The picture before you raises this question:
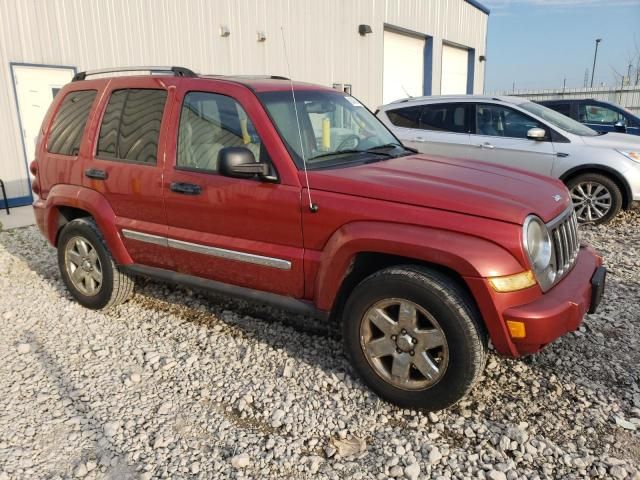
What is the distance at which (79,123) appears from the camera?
4359 millimetres

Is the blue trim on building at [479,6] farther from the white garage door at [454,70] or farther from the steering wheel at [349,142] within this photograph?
the steering wheel at [349,142]

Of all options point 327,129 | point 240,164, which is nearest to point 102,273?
point 240,164

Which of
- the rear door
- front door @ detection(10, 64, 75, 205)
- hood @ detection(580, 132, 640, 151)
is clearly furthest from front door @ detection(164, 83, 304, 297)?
front door @ detection(10, 64, 75, 205)

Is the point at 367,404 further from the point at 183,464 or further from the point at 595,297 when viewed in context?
the point at 595,297

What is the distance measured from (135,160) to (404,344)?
2.42 metres

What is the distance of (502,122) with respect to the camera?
24.6ft

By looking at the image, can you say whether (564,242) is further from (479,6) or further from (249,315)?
(479,6)

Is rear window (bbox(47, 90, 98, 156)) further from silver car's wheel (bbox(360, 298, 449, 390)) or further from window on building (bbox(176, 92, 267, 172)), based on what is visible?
silver car's wheel (bbox(360, 298, 449, 390))

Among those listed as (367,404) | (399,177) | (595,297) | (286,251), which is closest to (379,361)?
(367,404)

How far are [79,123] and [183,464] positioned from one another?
9.87 feet

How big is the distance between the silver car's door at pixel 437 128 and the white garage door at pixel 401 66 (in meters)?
9.29

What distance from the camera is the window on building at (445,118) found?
25.5 feet

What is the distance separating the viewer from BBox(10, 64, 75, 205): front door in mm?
8750

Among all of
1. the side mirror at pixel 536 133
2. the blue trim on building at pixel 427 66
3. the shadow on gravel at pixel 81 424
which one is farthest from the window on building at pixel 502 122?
the blue trim on building at pixel 427 66
